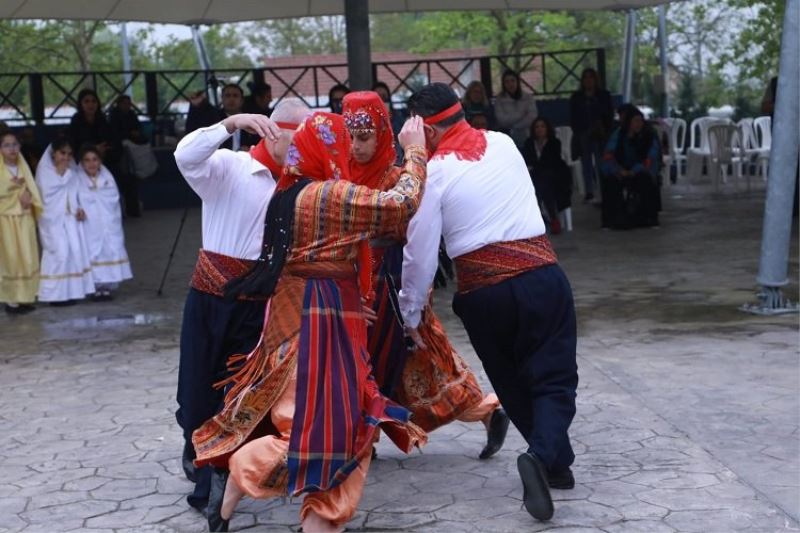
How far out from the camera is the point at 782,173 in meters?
8.77

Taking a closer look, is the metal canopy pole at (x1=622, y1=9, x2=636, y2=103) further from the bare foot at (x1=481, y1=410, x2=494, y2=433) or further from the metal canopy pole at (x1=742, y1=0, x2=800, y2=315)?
the bare foot at (x1=481, y1=410, x2=494, y2=433)

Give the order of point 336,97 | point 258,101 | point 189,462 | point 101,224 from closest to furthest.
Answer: point 189,462
point 101,224
point 336,97
point 258,101

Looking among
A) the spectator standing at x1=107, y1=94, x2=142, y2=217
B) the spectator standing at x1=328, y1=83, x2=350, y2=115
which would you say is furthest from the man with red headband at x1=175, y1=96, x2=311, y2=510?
the spectator standing at x1=107, y1=94, x2=142, y2=217

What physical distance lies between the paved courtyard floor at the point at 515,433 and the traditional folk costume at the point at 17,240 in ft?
0.96

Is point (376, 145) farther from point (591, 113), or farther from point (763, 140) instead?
point (763, 140)

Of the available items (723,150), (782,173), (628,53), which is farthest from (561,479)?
(628,53)

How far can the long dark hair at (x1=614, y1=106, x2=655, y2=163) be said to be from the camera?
1442 centimetres

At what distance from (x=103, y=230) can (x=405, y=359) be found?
6.36 m

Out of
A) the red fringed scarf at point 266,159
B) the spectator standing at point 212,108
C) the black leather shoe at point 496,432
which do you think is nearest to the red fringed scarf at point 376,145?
the red fringed scarf at point 266,159

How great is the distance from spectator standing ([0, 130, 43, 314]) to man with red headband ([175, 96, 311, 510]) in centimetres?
598

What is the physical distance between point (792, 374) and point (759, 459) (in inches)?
65.2

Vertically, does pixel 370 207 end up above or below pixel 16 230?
above

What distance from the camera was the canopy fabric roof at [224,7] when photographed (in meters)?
12.7

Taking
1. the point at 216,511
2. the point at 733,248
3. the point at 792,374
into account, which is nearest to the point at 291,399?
the point at 216,511
